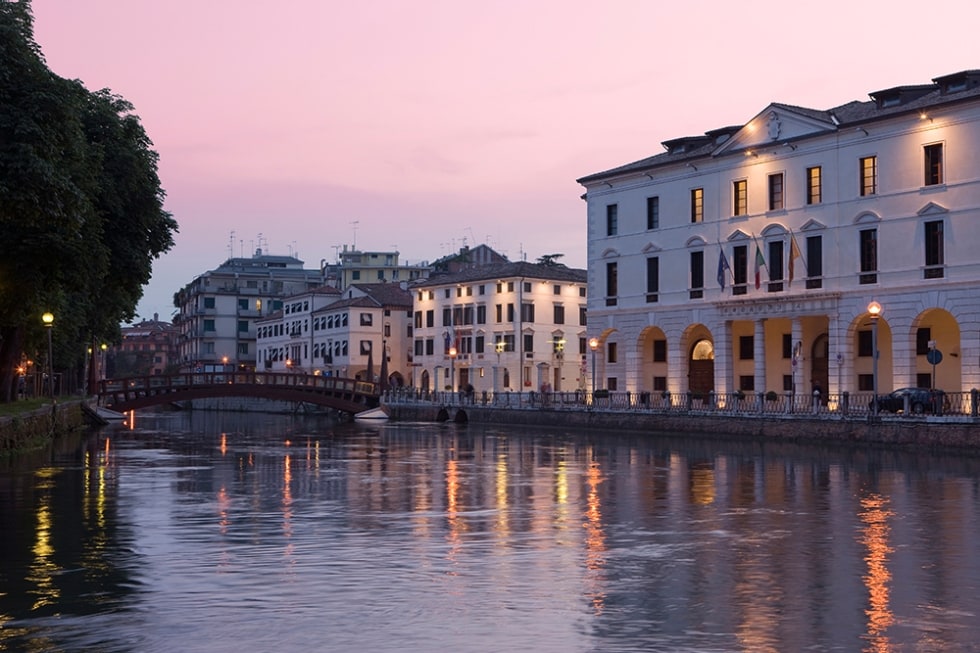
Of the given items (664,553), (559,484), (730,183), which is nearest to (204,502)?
(559,484)

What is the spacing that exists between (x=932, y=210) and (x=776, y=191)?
9.23m

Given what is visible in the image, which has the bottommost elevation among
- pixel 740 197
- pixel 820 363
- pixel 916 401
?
pixel 916 401

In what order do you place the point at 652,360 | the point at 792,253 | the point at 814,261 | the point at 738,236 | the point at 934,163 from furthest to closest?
the point at 652,360 → the point at 738,236 → the point at 792,253 → the point at 814,261 → the point at 934,163

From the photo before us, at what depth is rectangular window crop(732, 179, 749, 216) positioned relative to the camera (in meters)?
63.3

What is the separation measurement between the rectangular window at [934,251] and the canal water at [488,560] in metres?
21.8

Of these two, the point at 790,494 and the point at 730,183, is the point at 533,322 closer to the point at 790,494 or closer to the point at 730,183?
the point at 730,183

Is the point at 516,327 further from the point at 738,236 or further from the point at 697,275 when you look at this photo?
the point at 738,236

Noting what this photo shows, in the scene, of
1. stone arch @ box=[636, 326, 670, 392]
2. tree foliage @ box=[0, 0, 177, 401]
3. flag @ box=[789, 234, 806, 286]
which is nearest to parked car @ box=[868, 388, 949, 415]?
flag @ box=[789, 234, 806, 286]

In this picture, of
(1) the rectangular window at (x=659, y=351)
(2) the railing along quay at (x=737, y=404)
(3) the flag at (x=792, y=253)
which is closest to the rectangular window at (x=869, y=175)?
(3) the flag at (x=792, y=253)

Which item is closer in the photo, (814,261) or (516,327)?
(814,261)

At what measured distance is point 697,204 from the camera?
6631 cm

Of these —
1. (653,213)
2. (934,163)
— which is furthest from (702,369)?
(934,163)

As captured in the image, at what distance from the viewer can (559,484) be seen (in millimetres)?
29969

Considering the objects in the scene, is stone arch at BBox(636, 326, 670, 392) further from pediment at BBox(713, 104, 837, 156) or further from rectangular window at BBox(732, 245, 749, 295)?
pediment at BBox(713, 104, 837, 156)
